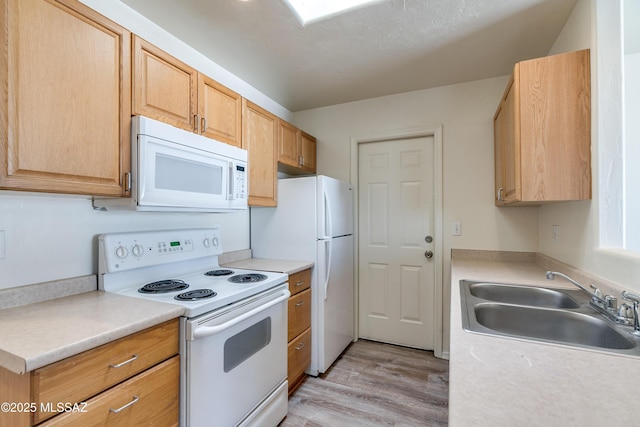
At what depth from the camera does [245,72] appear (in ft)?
7.73

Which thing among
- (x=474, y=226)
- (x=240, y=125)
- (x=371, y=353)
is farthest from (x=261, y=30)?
(x=371, y=353)

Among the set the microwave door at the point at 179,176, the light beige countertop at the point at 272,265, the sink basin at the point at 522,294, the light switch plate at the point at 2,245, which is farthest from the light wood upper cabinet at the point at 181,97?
the sink basin at the point at 522,294

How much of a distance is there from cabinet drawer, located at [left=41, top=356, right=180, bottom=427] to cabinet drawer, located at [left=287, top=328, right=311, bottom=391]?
910 mm

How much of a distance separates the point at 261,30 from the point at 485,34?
4.63 feet

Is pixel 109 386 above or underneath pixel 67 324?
underneath

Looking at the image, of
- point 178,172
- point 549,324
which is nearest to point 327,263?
point 178,172

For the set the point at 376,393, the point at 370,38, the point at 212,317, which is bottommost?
the point at 376,393

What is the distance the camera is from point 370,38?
1891 millimetres

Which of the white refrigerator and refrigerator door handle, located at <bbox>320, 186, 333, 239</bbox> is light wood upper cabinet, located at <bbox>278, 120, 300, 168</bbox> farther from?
refrigerator door handle, located at <bbox>320, 186, 333, 239</bbox>

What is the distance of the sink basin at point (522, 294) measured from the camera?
144 cm

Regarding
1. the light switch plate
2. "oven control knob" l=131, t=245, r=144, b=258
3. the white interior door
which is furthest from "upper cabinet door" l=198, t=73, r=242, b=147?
the white interior door

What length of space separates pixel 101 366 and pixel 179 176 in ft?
2.95

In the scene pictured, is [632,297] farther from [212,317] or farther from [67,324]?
[67,324]

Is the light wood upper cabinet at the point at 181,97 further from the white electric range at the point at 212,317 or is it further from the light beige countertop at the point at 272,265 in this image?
the light beige countertop at the point at 272,265
